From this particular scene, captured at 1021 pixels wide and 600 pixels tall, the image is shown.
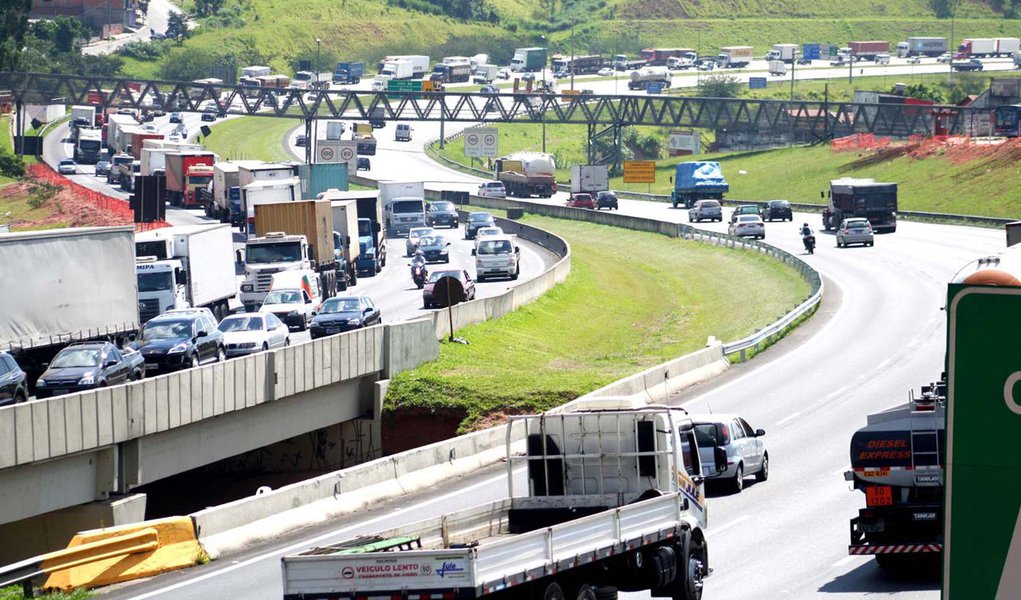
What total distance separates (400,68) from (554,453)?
6945 inches

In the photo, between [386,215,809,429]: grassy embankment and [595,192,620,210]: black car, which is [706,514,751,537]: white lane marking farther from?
[595,192,620,210]: black car

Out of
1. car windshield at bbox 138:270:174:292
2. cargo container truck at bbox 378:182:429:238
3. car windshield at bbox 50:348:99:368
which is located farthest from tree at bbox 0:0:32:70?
car windshield at bbox 50:348:99:368

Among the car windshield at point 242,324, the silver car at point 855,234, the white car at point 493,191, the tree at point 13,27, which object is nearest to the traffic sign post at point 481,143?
the white car at point 493,191

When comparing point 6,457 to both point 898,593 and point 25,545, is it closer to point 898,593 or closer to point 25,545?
point 25,545

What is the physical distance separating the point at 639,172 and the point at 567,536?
4430 inches

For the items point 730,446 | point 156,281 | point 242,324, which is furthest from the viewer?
point 156,281

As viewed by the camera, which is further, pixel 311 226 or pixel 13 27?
pixel 13 27

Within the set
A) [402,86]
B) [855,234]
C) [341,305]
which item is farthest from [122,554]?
[402,86]

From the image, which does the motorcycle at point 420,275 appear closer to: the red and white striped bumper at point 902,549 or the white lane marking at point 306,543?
the white lane marking at point 306,543

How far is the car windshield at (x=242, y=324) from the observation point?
41938mm

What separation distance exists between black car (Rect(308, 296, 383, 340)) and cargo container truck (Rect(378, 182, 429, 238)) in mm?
42736

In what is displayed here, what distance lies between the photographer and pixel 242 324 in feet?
138

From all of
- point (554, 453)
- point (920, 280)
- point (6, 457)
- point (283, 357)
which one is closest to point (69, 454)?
point (6, 457)

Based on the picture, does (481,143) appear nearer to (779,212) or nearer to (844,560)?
Result: (779,212)
